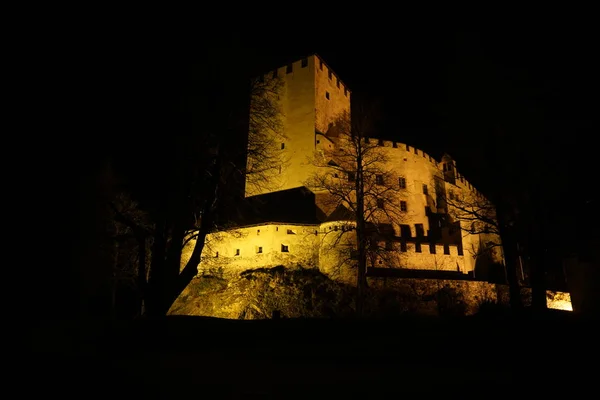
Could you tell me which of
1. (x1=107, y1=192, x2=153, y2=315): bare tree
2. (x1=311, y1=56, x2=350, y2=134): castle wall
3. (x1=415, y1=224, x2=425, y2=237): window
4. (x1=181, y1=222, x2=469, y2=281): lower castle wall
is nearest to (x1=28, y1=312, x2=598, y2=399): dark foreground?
(x1=107, y1=192, x2=153, y2=315): bare tree

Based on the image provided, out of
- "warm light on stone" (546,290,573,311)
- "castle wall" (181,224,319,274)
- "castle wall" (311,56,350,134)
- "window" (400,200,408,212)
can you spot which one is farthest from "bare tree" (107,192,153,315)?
"warm light on stone" (546,290,573,311)

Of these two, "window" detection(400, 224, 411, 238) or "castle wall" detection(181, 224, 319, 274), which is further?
"window" detection(400, 224, 411, 238)

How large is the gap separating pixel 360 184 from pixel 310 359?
13.8 meters

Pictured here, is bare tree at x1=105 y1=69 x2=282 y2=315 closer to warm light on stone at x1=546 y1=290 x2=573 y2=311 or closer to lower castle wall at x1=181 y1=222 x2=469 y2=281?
lower castle wall at x1=181 y1=222 x2=469 y2=281

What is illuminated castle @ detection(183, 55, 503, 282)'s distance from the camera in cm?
2630

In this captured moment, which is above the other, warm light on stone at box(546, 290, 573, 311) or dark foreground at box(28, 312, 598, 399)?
warm light on stone at box(546, 290, 573, 311)

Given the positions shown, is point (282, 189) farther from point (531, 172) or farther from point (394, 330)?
point (394, 330)

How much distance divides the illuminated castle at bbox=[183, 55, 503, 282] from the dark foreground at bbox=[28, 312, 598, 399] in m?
14.3

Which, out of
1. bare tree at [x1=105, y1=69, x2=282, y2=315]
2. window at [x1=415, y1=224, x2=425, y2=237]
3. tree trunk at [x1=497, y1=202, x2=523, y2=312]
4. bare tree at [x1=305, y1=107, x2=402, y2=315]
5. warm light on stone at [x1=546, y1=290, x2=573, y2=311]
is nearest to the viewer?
bare tree at [x1=105, y1=69, x2=282, y2=315]

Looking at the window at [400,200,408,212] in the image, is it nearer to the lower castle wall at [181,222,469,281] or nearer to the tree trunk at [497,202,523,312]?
the lower castle wall at [181,222,469,281]

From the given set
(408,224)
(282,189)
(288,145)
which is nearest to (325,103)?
(288,145)

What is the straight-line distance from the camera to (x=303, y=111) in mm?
33750

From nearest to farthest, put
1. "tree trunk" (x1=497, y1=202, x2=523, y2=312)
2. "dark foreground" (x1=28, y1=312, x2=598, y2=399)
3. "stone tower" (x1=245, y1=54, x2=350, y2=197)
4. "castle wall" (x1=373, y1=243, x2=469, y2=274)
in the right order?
"dark foreground" (x1=28, y1=312, x2=598, y2=399)
"tree trunk" (x1=497, y1=202, x2=523, y2=312)
"castle wall" (x1=373, y1=243, x2=469, y2=274)
"stone tower" (x1=245, y1=54, x2=350, y2=197)

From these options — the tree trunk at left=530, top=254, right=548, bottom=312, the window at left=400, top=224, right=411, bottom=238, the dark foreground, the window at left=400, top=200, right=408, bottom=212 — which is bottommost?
the dark foreground
